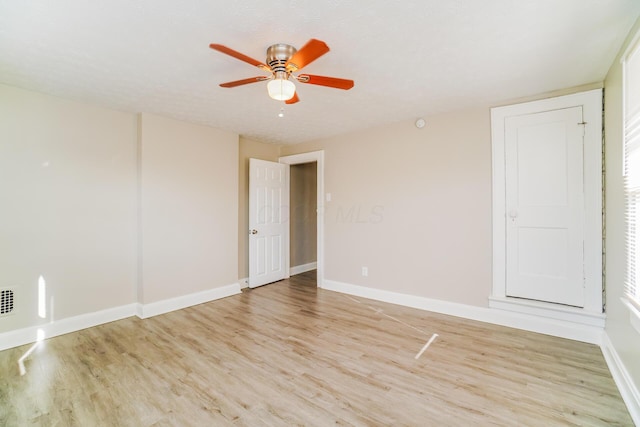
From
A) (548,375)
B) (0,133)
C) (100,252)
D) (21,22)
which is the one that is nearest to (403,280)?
(548,375)

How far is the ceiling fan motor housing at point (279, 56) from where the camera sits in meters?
1.94

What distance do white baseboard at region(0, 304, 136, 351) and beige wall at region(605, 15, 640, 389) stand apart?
456 cm

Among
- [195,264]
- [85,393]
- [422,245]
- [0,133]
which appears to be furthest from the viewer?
[195,264]

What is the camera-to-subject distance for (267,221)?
4770mm

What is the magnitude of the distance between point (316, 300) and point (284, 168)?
2.35 meters

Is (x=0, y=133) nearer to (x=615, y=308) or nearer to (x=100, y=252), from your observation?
(x=100, y=252)

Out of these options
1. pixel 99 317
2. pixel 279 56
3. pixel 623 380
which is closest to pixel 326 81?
pixel 279 56

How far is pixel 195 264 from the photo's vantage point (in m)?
3.85

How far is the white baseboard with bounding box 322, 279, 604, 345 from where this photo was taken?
104 inches

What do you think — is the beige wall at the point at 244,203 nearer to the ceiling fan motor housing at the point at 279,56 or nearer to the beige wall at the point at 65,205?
the beige wall at the point at 65,205

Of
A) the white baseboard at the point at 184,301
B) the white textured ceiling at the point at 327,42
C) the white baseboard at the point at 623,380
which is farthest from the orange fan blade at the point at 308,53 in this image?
the white baseboard at the point at 184,301

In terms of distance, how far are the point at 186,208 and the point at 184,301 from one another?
1.22m

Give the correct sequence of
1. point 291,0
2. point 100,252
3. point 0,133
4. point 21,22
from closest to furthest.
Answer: point 291,0 < point 21,22 < point 0,133 < point 100,252

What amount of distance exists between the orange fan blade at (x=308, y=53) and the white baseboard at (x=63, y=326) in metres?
3.30
